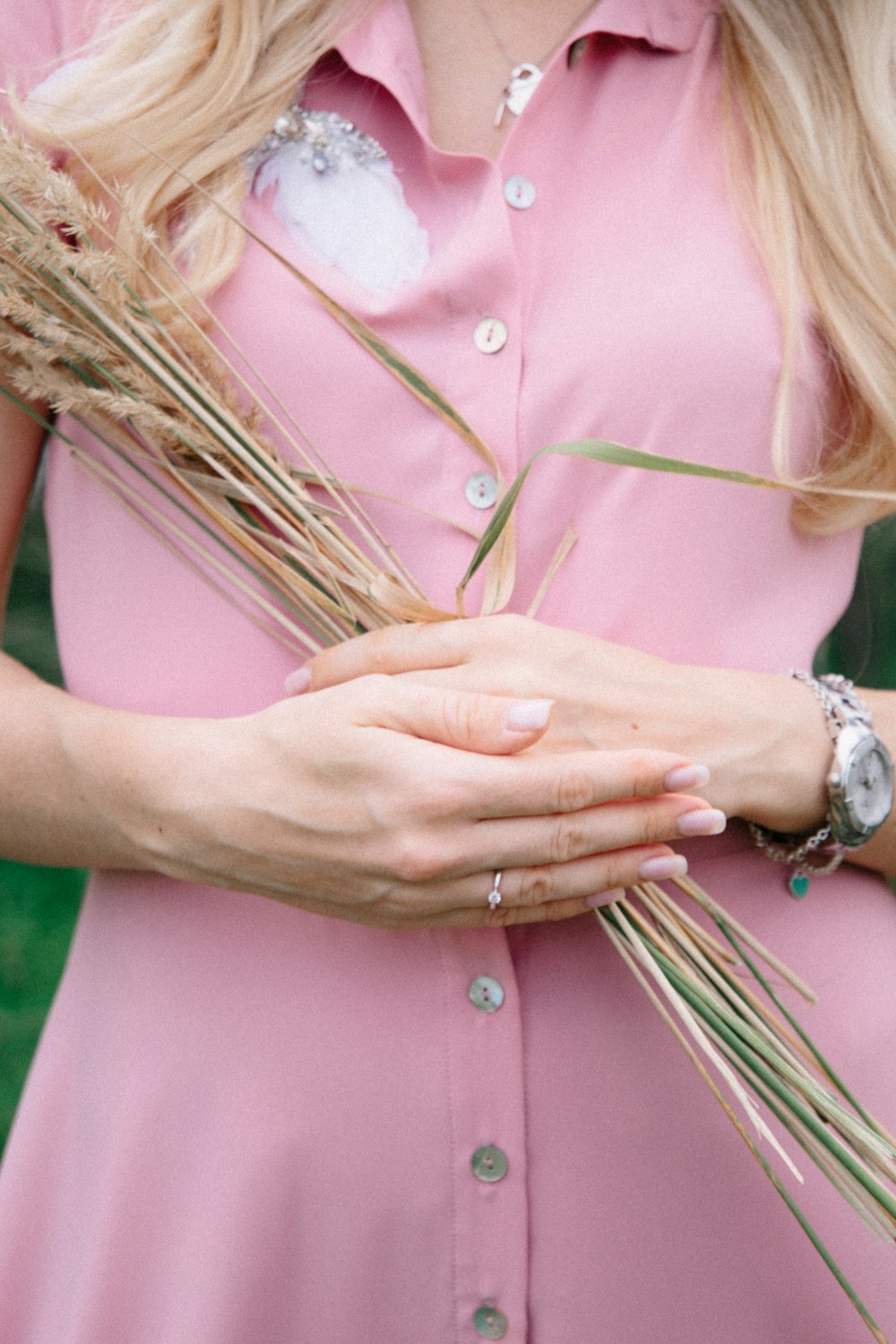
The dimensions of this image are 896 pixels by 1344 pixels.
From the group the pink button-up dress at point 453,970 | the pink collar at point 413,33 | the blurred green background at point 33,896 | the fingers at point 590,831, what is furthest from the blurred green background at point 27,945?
the fingers at point 590,831

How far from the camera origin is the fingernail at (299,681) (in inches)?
38.0

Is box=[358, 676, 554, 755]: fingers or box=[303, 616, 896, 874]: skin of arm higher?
box=[303, 616, 896, 874]: skin of arm

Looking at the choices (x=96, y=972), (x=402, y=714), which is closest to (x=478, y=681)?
(x=402, y=714)

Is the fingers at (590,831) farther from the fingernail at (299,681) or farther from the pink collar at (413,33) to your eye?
the pink collar at (413,33)

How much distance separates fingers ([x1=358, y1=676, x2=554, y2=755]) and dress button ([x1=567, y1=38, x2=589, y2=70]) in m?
0.64

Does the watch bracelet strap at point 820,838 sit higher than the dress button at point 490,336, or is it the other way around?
the dress button at point 490,336

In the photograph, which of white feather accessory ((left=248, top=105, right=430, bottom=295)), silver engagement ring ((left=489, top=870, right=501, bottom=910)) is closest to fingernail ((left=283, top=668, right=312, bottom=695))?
silver engagement ring ((left=489, top=870, right=501, bottom=910))

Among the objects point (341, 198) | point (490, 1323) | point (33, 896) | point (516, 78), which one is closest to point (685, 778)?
point (490, 1323)

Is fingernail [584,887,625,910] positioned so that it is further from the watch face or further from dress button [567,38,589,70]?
dress button [567,38,589,70]

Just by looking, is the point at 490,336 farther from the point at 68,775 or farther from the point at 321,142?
the point at 68,775

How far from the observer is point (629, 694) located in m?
0.94

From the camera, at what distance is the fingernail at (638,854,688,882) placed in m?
0.88

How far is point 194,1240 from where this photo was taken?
97 centimetres

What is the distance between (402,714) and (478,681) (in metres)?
0.08
